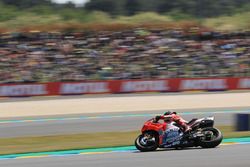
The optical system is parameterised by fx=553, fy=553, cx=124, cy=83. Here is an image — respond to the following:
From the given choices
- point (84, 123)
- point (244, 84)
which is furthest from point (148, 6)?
point (84, 123)

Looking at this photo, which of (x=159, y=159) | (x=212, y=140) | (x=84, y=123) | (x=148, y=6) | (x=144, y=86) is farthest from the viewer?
(x=148, y=6)

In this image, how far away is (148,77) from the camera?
1199 inches

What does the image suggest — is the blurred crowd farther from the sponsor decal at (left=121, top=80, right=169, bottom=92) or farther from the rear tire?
the rear tire

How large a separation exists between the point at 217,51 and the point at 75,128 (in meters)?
18.2

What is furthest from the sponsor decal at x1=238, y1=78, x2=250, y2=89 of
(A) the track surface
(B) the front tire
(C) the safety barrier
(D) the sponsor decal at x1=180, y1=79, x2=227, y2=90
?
(B) the front tire

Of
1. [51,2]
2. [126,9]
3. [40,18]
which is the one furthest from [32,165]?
[126,9]

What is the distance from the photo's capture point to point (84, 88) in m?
29.4

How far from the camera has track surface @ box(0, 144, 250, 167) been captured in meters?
9.96

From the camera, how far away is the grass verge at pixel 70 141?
43.8 feet

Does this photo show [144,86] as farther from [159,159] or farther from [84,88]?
[159,159]

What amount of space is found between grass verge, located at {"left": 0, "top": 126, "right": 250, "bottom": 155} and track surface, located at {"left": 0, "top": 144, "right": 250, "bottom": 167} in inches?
66.1

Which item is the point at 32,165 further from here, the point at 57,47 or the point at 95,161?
the point at 57,47

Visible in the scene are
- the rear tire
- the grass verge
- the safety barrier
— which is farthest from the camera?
the safety barrier

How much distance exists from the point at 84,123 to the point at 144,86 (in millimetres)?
10673
